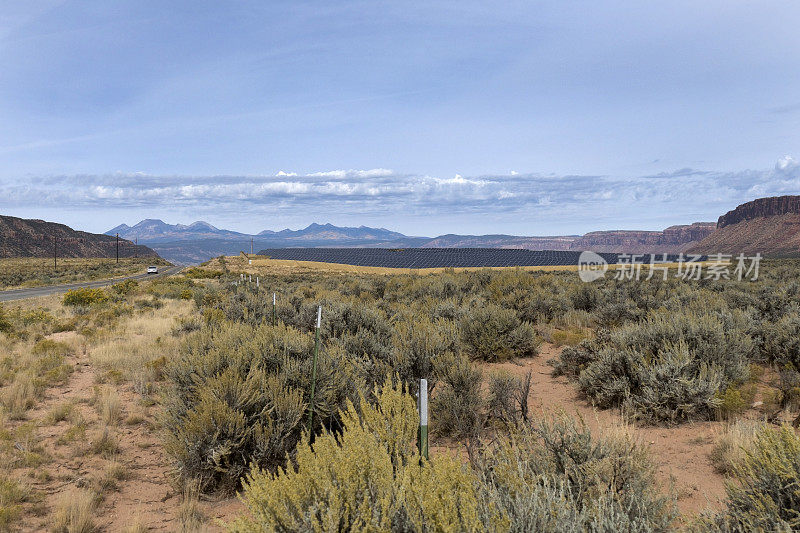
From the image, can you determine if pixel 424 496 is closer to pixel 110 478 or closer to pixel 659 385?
pixel 110 478

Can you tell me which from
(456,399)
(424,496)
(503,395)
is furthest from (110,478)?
(503,395)

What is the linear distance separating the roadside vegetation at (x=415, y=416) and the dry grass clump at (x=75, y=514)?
0.05 m

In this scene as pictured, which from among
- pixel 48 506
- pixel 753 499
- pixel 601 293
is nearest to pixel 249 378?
pixel 48 506

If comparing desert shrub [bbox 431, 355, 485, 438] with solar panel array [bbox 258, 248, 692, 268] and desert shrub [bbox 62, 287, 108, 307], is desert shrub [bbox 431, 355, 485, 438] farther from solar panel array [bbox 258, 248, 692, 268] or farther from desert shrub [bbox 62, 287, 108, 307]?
solar panel array [bbox 258, 248, 692, 268]

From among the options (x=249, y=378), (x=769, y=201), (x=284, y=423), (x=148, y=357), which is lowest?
(x=148, y=357)

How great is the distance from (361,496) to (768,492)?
2894 millimetres

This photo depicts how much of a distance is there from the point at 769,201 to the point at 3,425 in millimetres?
210226

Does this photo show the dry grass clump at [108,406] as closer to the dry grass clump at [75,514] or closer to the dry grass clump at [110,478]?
the dry grass clump at [110,478]

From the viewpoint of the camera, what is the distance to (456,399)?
6438 millimetres

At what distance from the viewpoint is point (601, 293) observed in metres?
16.3

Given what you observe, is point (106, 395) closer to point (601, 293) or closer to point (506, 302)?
point (506, 302)

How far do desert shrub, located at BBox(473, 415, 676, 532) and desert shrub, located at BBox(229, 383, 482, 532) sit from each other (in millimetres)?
237

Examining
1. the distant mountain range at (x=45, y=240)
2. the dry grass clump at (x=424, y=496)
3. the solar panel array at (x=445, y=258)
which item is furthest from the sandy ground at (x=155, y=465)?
the distant mountain range at (x=45, y=240)

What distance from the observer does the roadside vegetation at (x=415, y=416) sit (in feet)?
9.26
